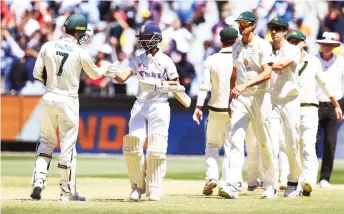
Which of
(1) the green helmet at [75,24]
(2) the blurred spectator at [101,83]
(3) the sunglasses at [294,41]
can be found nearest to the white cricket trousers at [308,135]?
(3) the sunglasses at [294,41]

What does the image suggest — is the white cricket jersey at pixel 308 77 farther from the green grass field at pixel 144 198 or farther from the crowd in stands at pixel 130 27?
the crowd in stands at pixel 130 27

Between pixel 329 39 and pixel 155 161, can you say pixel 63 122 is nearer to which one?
pixel 155 161

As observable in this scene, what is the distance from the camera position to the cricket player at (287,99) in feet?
46.0

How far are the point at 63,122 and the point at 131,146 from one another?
0.98m

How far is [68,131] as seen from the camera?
1305cm

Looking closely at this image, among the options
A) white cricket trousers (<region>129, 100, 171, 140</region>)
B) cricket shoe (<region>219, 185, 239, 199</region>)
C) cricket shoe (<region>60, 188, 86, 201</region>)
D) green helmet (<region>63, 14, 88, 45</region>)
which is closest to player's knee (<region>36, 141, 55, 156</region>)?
cricket shoe (<region>60, 188, 86, 201</region>)

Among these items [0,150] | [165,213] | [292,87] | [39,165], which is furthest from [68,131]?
[0,150]

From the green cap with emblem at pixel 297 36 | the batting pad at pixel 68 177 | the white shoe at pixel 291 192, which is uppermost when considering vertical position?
the green cap with emblem at pixel 297 36

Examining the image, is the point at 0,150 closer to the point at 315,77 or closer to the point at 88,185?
the point at 88,185

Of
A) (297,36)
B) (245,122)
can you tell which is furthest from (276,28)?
(245,122)

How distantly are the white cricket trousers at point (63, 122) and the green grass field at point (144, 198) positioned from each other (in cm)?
69

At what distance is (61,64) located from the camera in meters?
12.9

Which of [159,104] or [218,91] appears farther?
[218,91]

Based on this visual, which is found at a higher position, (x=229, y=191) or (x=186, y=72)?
(x=186, y=72)
